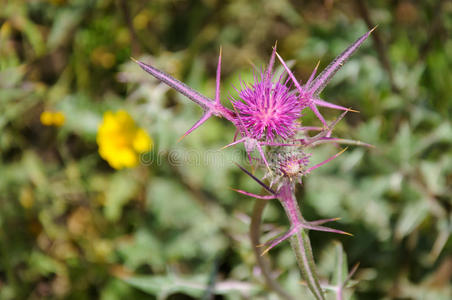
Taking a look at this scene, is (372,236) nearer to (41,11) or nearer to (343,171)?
(343,171)

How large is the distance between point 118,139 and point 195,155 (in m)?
0.60

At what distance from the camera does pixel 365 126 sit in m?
2.80

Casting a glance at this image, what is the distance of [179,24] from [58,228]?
2.18 m

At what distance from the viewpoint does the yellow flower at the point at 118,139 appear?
3061mm

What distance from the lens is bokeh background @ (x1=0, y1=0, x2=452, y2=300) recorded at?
2898 millimetres

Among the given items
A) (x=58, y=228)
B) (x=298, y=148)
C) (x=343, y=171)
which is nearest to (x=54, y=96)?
(x=58, y=228)

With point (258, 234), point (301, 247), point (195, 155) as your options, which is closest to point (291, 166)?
point (301, 247)

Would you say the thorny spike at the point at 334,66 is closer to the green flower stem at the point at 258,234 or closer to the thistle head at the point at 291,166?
the thistle head at the point at 291,166

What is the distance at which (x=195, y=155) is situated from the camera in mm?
3221

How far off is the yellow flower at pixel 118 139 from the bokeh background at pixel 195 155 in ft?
0.31

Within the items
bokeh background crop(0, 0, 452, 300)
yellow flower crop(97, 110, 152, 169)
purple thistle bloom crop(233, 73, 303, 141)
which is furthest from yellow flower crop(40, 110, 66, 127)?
purple thistle bloom crop(233, 73, 303, 141)

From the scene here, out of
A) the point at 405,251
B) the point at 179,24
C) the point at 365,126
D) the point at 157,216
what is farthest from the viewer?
the point at 179,24

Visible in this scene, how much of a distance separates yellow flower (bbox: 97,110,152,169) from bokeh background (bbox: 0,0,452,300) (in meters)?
0.09

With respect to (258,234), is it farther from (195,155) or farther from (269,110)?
(195,155)
